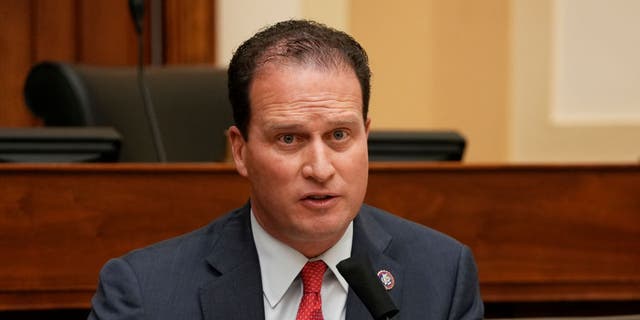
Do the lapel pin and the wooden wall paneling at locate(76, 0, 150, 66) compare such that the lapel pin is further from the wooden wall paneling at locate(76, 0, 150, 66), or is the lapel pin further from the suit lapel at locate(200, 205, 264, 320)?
the wooden wall paneling at locate(76, 0, 150, 66)

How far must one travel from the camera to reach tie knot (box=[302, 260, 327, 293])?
1503 mm

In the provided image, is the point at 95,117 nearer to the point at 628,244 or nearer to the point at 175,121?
the point at 175,121

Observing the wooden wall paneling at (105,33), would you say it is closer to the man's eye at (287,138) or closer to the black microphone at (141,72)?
the black microphone at (141,72)

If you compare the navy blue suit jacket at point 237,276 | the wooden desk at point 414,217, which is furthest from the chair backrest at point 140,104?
the navy blue suit jacket at point 237,276

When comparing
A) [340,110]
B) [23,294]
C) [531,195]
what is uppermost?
[340,110]

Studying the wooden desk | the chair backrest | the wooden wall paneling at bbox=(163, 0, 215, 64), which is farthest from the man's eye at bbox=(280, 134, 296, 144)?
the wooden wall paneling at bbox=(163, 0, 215, 64)

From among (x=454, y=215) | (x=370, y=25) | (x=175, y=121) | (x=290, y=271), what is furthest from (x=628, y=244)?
(x=370, y=25)

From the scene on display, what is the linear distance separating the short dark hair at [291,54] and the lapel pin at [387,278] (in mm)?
222

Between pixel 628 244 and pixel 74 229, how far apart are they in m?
1.09

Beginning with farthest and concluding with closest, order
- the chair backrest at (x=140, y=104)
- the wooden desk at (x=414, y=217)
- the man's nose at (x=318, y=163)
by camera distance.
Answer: the chair backrest at (x=140, y=104) → the wooden desk at (x=414, y=217) → the man's nose at (x=318, y=163)

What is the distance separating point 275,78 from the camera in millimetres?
1446

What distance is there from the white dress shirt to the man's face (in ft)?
0.17

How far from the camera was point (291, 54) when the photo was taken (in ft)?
4.74

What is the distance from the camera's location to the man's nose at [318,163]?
1399 millimetres
